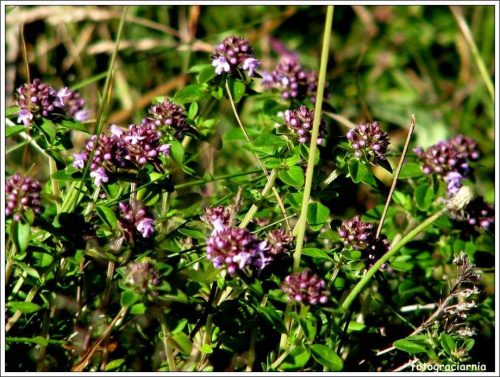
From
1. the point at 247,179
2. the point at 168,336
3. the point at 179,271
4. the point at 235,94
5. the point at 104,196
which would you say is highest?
the point at 235,94

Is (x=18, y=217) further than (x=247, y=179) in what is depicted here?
No

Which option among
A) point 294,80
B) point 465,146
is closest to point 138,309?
point 294,80

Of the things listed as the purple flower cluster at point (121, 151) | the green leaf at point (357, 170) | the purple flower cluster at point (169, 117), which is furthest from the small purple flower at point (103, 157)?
the green leaf at point (357, 170)

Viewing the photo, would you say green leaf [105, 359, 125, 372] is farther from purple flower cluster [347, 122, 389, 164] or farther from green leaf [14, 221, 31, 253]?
purple flower cluster [347, 122, 389, 164]

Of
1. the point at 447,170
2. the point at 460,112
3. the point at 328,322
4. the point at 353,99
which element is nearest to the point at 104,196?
the point at 328,322

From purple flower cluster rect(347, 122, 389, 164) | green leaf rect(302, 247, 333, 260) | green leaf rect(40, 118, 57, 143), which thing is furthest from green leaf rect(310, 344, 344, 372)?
green leaf rect(40, 118, 57, 143)

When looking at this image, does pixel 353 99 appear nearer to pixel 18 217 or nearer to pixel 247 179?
pixel 247 179

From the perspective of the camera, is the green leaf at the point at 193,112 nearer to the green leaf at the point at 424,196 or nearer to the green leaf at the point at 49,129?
the green leaf at the point at 49,129
